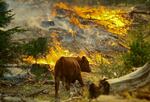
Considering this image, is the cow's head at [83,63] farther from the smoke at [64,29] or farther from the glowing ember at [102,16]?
the glowing ember at [102,16]

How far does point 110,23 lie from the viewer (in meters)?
27.4

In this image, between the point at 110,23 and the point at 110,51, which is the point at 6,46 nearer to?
the point at 110,51

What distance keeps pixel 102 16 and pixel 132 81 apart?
20.4m

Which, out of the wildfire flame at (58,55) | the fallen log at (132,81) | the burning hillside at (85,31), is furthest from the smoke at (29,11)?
the fallen log at (132,81)

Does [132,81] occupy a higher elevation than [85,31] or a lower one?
lower

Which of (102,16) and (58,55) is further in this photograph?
(102,16)

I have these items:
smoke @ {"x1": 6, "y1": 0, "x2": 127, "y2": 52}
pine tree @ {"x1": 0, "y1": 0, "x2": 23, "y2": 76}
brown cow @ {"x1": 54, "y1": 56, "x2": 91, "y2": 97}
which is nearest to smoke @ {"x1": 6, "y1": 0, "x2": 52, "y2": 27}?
smoke @ {"x1": 6, "y1": 0, "x2": 127, "y2": 52}

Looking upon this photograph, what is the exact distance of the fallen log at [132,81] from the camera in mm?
7648

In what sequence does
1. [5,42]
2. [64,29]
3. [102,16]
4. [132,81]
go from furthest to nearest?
[102,16], [64,29], [5,42], [132,81]

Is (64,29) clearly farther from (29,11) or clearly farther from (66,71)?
(66,71)

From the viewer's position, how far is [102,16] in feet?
91.8

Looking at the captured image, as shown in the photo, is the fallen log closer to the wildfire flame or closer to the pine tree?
the pine tree

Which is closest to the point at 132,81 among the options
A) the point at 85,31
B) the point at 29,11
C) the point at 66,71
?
the point at 66,71

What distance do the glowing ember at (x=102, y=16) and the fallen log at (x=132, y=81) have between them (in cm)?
1897
